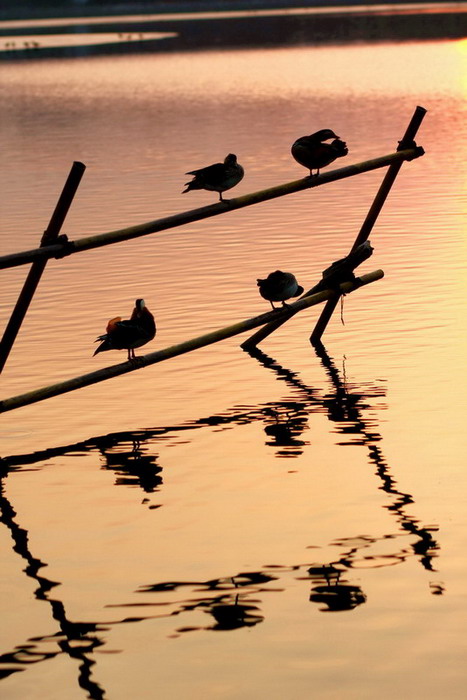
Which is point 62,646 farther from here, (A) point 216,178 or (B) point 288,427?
(A) point 216,178

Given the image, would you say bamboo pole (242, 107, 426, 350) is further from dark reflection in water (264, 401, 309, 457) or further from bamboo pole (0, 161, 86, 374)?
bamboo pole (0, 161, 86, 374)

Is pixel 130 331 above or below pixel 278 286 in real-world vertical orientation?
below

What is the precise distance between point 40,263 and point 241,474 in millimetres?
2782

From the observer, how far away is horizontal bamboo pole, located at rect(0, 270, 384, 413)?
13.4 metres

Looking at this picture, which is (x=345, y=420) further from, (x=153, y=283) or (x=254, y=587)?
(x=153, y=283)

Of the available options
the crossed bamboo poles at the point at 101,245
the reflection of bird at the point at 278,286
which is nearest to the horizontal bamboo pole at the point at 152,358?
the crossed bamboo poles at the point at 101,245

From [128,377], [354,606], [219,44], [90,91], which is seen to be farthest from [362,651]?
[219,44]

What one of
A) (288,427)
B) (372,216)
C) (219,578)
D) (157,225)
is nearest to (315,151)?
(372,216)

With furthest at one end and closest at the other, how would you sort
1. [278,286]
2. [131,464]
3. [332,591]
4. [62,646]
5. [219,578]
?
[278,286], [131,464], [219,578], [332,591], [62,646]

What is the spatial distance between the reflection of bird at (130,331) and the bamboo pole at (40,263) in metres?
0.70

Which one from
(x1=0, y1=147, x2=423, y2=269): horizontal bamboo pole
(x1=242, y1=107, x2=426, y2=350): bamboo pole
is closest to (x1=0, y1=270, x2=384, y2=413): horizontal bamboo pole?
(x1=242, y1=107, x2=426, y2=350): bamboo pole

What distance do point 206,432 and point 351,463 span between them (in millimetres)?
1614

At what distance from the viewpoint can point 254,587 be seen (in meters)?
9.76

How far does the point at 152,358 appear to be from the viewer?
14.1m
